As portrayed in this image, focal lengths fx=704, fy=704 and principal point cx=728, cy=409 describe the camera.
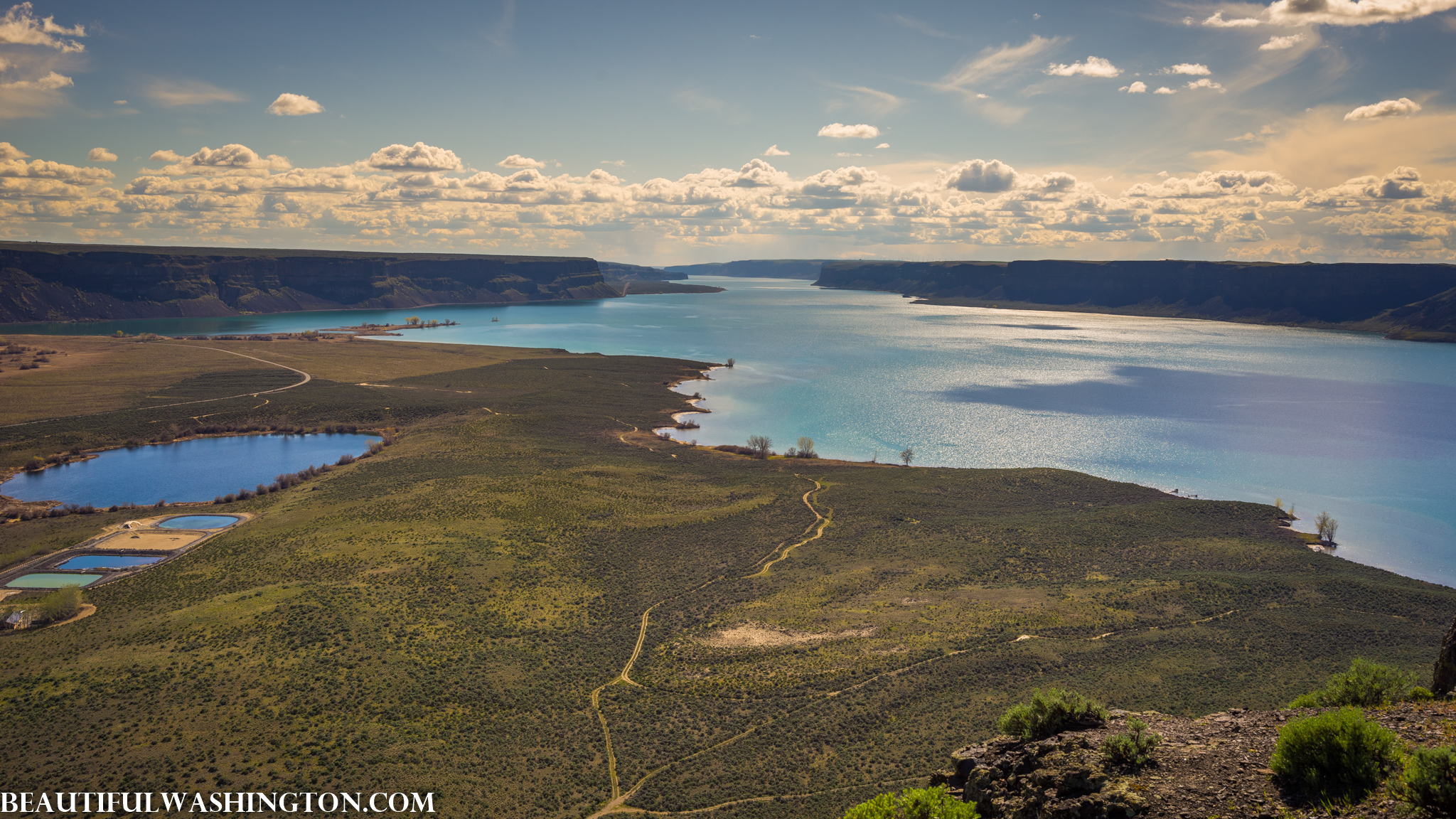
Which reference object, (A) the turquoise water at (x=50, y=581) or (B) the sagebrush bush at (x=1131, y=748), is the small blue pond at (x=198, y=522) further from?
(B) the sagebrush bush at (x=1131, y=748)

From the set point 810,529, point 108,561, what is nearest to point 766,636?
point 810,529

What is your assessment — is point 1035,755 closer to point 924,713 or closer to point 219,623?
point 924,713

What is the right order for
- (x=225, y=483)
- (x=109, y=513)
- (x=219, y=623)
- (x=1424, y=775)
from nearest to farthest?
1. (x=1424, y=775)
2. (x=219, y=623)
3. (x=109, y=513)
4. (x=225, y=483)

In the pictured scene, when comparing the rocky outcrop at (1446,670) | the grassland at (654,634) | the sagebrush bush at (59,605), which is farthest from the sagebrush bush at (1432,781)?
the sagebrush bush at (59,605)

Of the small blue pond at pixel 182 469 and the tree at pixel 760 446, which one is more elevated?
the tree at pixel 760 446

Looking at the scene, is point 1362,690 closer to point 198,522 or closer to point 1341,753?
point 1341,753

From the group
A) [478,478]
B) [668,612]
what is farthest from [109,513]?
[668,612]
